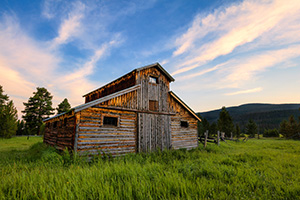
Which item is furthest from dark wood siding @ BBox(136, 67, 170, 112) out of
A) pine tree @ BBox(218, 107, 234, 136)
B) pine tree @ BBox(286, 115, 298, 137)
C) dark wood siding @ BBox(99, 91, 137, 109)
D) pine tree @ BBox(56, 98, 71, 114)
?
pine tree @ BBox(286, 115, 298, 137)

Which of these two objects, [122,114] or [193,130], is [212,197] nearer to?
[122,114]

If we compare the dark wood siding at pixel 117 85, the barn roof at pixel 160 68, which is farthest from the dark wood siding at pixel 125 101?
the barn roof at pixel 160 68

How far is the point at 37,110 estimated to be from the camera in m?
33.6

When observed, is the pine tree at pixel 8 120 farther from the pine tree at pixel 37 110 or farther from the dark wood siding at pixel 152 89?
the dark wood siding at pixel 152 89

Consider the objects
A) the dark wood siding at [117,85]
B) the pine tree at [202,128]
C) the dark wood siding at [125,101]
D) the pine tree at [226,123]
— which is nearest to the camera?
the dark wood siding at [125,101]

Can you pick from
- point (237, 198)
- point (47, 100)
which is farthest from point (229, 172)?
point (47, 100)

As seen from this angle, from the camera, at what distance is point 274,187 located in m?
4.36

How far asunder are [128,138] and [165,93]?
5993 millimetres

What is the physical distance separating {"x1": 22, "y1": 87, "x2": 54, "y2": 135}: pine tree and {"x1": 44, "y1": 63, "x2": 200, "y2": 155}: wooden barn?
26.6 metres

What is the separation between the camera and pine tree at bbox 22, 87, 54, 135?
107ft

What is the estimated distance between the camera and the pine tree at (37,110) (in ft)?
107

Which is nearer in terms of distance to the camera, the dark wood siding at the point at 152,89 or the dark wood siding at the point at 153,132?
the dark wood siding at the point at 153,132

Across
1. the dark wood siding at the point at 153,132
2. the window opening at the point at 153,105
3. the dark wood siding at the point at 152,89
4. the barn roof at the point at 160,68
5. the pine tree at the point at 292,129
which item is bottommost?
the pine tree at the point at 292,129

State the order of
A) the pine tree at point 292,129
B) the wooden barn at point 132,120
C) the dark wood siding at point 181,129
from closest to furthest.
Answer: the wooden barn at point 132,120
the dark wood siding at point 181,129
the pine tree at point 292,129
